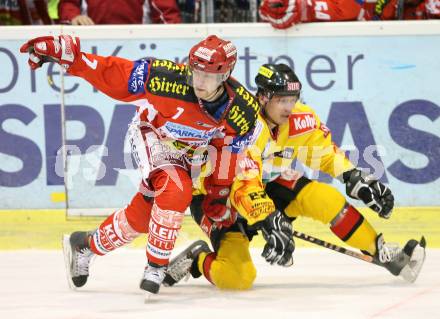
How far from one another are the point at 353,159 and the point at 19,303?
120 inches

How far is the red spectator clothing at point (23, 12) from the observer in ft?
24.4

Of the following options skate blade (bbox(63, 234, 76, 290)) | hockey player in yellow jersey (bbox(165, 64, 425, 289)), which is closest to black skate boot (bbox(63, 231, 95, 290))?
skate blade (bbox(63, 234, 76, 290))

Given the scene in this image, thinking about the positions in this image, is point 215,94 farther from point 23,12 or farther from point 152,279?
point 23,12

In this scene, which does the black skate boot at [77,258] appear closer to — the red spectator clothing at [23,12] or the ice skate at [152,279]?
the ice skate at [152,279]

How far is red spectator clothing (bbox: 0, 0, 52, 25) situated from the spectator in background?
445 mm

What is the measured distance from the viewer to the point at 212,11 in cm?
738

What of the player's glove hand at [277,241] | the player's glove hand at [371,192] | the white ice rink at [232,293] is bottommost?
the white ice rink at [232,293]

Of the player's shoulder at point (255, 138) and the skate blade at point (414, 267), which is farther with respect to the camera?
the skate blade at point (414, 267)

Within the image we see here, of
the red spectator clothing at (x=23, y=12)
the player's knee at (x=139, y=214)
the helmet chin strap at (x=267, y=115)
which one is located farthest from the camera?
the red spectator clothing at (x=23, y=12)

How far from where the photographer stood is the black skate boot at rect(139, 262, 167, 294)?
14.9ft

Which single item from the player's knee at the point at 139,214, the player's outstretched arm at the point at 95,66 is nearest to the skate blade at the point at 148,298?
the player's knee at the point at 139,214

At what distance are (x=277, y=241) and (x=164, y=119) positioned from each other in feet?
2.56

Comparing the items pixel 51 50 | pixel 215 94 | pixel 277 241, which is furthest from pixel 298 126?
pixel 51 50

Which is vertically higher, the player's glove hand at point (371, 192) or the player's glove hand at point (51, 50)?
the player's glove hand at point (51, 50)
